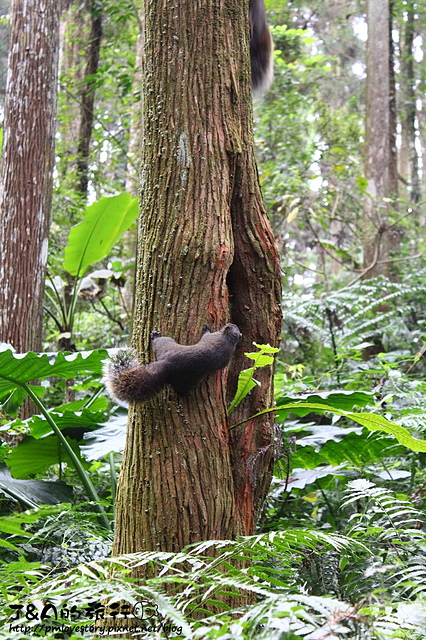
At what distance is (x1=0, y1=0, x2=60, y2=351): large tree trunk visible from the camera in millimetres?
5273

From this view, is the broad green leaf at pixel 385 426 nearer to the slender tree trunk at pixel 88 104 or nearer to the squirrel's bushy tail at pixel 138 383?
the squirrel's bushy tail at pixel 138 383

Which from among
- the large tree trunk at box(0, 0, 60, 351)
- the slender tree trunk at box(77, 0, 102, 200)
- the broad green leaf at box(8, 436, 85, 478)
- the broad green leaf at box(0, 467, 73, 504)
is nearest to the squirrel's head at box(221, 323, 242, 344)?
the broad green leaf at box(0, 467, 73, 504)

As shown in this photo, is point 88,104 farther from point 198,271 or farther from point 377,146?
point 198,271

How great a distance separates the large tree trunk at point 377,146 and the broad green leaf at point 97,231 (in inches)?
138

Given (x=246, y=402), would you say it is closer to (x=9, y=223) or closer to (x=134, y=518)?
(x=134, y=518)

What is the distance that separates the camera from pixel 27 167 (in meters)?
5.54

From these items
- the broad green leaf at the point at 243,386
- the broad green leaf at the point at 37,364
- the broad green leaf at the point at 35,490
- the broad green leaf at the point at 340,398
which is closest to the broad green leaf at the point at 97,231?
the broad green leaf at the point at 37,364

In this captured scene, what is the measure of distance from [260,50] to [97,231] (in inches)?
82.9

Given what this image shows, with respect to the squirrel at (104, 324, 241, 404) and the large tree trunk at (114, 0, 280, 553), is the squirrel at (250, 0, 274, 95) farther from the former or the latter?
the squirrel at (104, 324, 241, 404)

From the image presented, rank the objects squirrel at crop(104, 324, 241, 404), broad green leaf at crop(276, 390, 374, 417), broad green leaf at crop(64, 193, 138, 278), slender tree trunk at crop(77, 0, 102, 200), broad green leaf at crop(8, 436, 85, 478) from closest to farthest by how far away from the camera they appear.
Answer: squirrel at crop(104, 324, 241, 404)
broad green leaf at crop(276, 390, 374, 417)
broad green leaf at crop(8, 436, 85, 478)
broad green leaf at crop(64, 193, 138, 278)
slender tree trunk at crop(77, 0, 102, 200)

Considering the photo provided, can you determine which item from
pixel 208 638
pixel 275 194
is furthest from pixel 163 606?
pixel 275 194

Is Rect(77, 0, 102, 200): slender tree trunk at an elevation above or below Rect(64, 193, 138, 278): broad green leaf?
above

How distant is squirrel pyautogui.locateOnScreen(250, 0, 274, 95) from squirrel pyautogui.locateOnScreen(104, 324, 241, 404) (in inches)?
104

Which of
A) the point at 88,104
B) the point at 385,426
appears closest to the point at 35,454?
the point at 385,426
